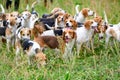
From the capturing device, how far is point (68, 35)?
7242mm

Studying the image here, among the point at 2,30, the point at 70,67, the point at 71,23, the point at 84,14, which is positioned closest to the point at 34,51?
the point at 70,67

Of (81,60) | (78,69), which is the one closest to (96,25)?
(81,60)

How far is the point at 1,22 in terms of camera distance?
902 centimetres

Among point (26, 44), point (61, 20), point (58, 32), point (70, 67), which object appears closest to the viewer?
point (70, 67)

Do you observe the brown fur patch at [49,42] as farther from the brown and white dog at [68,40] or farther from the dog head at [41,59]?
the dog head at [41,59]

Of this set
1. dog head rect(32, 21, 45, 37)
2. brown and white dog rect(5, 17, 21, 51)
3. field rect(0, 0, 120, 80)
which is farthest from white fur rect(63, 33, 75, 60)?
brown and white dog rect(5, 17, 21, 51)

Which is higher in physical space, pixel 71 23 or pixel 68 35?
pixel 71 23

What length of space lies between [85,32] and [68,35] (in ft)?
2.36

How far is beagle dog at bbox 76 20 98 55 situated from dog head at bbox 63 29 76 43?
0.49 m

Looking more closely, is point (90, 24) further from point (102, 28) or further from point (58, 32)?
point (58, 32)

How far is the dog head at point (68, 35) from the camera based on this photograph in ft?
23.8

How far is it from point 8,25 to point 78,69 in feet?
6.92

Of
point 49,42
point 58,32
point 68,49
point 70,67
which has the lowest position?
point 70,67

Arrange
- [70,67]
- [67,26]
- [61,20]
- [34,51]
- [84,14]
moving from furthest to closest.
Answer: [84,14] → [61,20] → [67,26] → [34,51] → [70,67]
